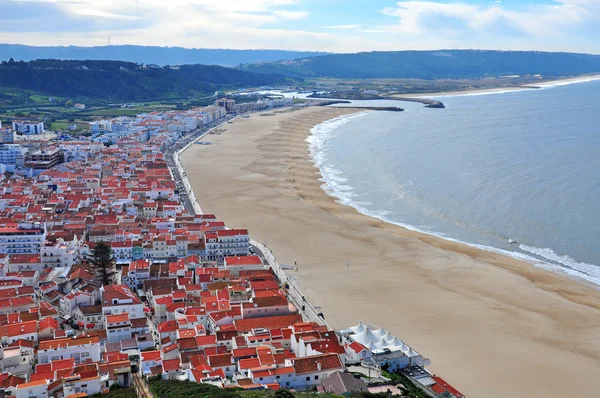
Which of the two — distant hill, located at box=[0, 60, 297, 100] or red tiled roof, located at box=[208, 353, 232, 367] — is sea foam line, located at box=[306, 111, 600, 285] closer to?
red tiled roof, located at box=[208, 353, 232, 367]

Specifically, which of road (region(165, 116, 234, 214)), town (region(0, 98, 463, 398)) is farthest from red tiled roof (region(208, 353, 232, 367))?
road (region(165, 116, 234, 214))

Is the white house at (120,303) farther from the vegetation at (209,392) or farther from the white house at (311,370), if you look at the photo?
the white house at (311,370)

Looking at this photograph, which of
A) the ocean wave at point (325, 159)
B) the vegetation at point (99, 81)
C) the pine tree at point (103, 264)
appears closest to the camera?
the pine tree at point (103, 264)

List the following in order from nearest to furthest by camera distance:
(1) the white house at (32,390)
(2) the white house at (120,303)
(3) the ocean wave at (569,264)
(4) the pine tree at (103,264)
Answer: (1) the white house at (32,390)
(2) the white house at (120,303)
(4) the pine tree at (103,264)
(3) the ocean wave at (569,264)

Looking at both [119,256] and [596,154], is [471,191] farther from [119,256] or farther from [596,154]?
[119,256]

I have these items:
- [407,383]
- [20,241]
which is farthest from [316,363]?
[20,241]

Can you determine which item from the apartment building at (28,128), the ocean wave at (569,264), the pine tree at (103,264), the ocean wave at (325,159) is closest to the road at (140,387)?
the pine tree at (103,264)

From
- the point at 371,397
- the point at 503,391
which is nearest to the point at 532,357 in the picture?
the point at 503,391
